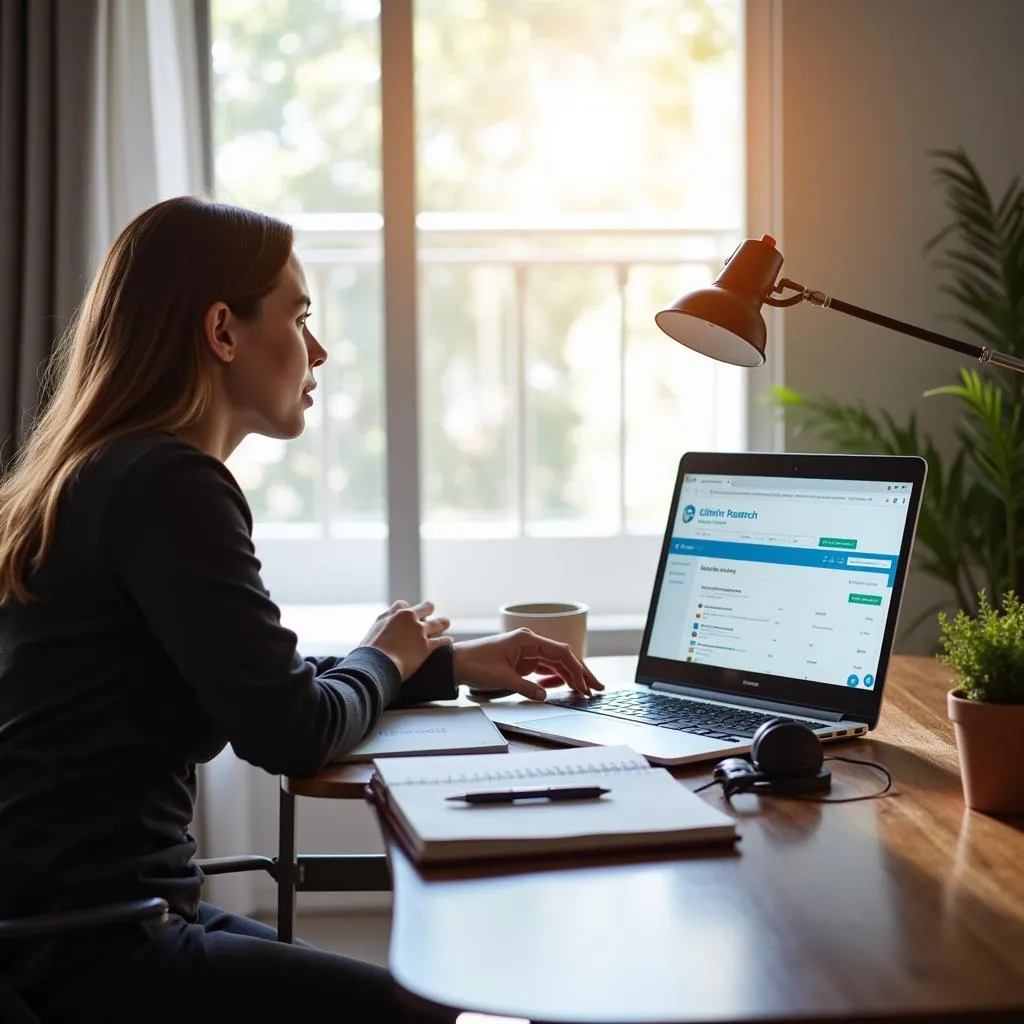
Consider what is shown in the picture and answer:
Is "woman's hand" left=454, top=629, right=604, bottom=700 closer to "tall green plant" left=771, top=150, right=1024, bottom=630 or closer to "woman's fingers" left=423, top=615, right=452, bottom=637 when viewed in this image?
"woman's fingers" left=423, top=615, right=452, bottom=637

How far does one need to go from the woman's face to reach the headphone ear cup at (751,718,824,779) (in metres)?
0.62

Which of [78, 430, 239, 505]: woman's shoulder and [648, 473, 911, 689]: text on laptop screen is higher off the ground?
[78, 430, 239, 505]: woman's shoulder

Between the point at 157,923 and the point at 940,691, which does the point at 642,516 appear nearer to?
the point at 940,691

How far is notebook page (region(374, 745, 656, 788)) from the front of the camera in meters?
1.12

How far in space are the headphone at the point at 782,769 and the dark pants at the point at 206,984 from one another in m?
0.34

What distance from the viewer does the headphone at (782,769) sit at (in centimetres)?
116

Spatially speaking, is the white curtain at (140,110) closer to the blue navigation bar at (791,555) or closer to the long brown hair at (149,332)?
the long brown hair at (149,332)

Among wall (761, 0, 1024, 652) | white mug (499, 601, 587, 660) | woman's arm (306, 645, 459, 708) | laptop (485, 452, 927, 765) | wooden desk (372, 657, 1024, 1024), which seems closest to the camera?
wooden desk (372, 657, 1024, 1024)

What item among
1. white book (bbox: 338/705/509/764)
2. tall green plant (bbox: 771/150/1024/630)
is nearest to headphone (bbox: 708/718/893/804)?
white book (bbox: 338/705/509/764)

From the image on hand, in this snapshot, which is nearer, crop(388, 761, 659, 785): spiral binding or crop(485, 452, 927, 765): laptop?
crop(388, 761, 659, 785): spiral binding

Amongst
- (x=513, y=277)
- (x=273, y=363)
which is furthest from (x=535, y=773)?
(x=513, y=277)

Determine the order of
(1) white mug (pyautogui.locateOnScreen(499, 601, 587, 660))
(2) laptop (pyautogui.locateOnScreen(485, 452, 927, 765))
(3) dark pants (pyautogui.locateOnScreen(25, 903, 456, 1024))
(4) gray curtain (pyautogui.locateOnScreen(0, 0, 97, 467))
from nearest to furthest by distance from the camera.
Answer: (3) dark pants (pyautogui.locateOnScreen(25, 903, 456, 1024))
(2) laptop (pyautogui.locateOnScreen(485, 452, 927, 765))
(1) white mug (pyautogui.locateOnScreen(499, 601, 587, 660))
(4) gray curtain (pyautogui.locateOnScreen(0, 0, 97, 467))

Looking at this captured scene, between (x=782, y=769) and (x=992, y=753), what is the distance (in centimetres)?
18

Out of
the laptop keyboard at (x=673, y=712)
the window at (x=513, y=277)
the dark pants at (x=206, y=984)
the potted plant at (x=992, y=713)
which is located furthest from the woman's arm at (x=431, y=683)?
the window at (x=513, y=277)
